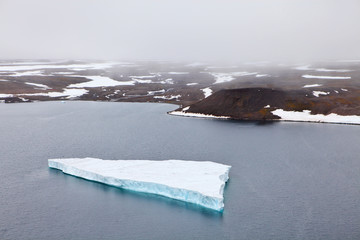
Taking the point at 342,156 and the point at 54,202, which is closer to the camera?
the point at 54,202

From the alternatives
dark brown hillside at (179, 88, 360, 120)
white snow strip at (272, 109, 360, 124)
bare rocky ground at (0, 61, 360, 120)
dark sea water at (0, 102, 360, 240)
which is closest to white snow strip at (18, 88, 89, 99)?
bare rocky ground at (0, 61, 360, 120)

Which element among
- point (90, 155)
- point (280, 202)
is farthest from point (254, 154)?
point (90, 155)

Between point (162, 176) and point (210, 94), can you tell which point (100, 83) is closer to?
point (210, 94)

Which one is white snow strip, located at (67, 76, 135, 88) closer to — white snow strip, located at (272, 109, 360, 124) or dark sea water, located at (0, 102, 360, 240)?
dark sea water, located at (0, 102, 360, 240)

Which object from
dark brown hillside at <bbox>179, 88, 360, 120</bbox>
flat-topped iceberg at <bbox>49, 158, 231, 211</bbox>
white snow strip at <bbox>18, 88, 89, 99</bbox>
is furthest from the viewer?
white snow strip at <bbox>18, 88, 89, 99</bbox>

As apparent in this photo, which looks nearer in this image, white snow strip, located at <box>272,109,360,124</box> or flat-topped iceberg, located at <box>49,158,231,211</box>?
flat-topped iceberg, located at <box>49,158,231,211</box>

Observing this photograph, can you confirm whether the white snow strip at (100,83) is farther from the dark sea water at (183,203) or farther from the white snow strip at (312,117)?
the white snow strip at (312,117)

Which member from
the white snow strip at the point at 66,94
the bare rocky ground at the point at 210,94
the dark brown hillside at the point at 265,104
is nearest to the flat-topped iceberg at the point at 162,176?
the dark brown hillside at the point at 265,104

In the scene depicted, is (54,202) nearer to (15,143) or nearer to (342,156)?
(15,143)
